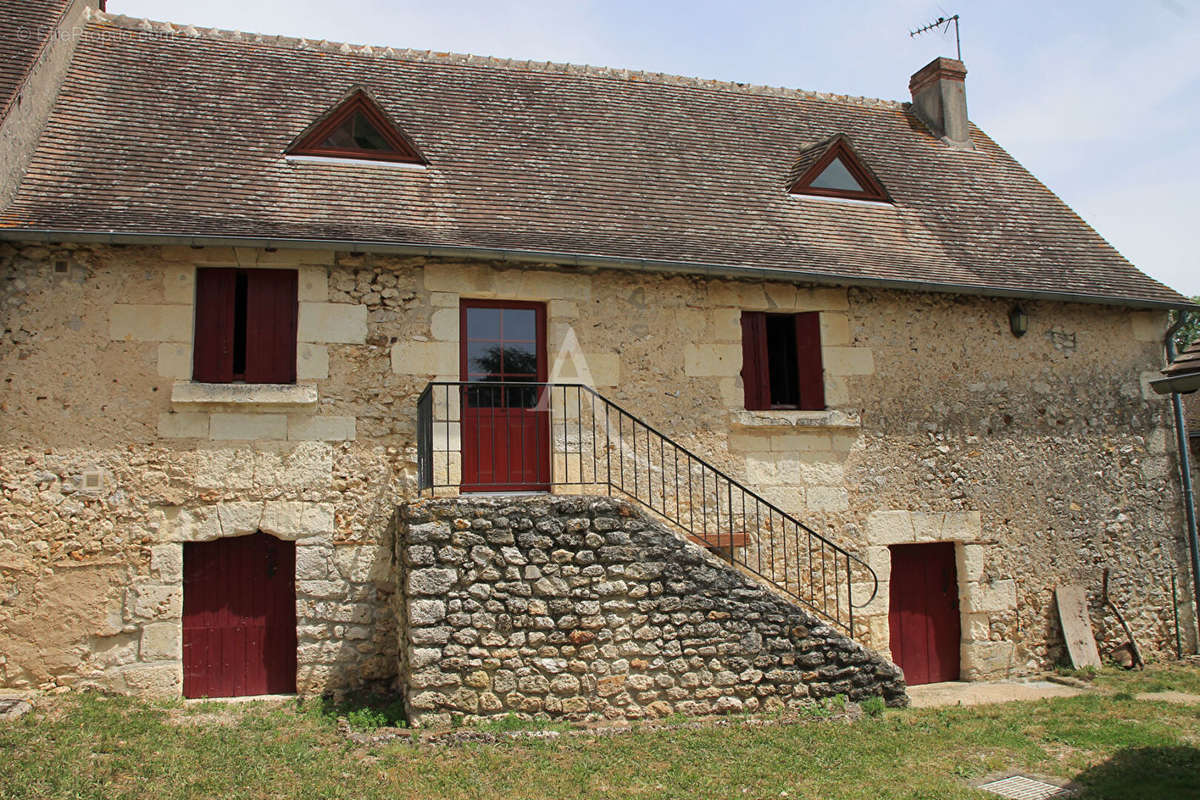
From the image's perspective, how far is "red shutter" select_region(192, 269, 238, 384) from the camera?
7363 mm

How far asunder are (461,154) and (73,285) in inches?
144

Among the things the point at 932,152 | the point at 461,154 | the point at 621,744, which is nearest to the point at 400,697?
the point at 621,744

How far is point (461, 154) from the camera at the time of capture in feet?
29.3

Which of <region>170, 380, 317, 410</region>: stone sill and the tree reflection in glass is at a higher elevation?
the tree reflection in glass

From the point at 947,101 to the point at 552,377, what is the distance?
280 inches

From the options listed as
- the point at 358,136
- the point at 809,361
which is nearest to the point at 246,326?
the point at 358,136

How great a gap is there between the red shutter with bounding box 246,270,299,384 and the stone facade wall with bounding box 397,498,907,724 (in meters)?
1.76

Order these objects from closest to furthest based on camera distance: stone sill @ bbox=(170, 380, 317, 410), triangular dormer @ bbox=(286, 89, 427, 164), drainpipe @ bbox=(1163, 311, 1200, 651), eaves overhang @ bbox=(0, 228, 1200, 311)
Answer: eaves overhang @ bbox=(0, 228, 1200, 311) → stone sill @ bbox=(170, 380, 317, 410) → triangular dormer @ bbox=(286, 89, 427, 164) → drainpipe @ bbox=(1163, 311, 1200, 651)

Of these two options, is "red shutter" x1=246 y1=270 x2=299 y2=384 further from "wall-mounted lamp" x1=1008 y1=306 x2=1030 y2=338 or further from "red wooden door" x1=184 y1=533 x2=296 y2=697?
"wall-mounted lamp" x1=1008 y1=306 x2=1030 y2=338

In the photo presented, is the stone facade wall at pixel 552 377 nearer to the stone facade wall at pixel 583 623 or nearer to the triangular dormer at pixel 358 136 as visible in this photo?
the stone facade wall at pixel 583 623

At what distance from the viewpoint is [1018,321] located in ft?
30.1

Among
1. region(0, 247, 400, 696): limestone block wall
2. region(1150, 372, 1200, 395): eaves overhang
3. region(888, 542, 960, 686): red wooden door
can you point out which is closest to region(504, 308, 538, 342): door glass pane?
region(0, 247, 400, 696): limestone block wall

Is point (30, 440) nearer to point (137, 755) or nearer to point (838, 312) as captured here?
point (137, 755)

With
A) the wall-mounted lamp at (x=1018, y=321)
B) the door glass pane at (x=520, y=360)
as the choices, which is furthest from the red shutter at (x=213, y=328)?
the wall-mounted lamp at (x=1018, y=321)
